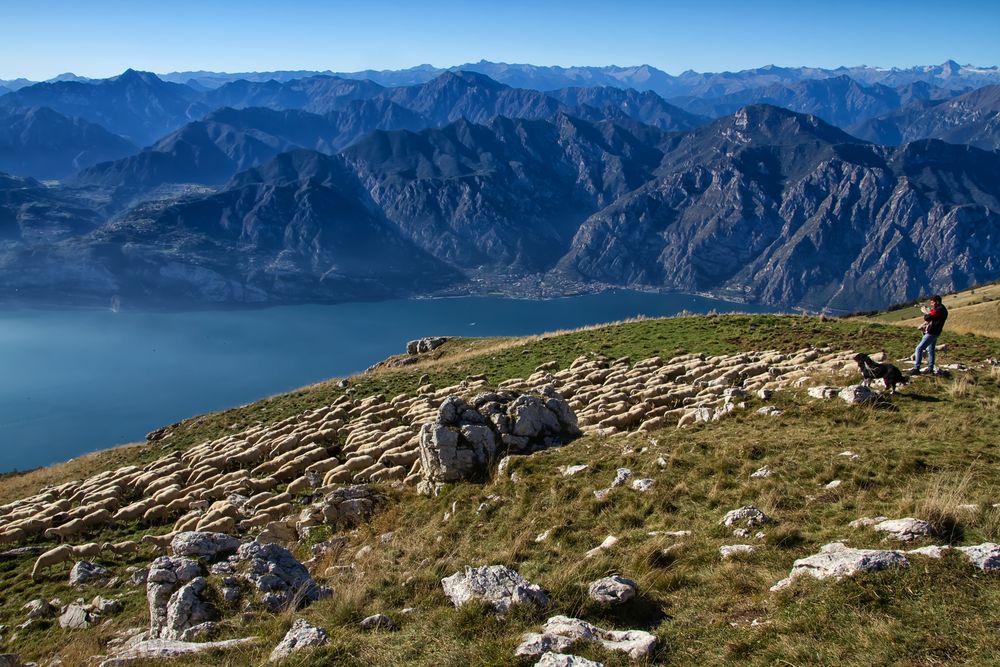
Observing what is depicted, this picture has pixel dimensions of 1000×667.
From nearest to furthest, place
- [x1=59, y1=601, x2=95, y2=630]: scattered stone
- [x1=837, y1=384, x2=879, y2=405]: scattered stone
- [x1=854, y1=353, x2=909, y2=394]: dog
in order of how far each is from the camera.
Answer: [x1=59, y1=601, x2=95, y2=630]: scattered stone < [x1=837, y1=384, x2=879, y2=405]: scattered stone < [x1=854, y1=353, x2=909, y2=394]: dog

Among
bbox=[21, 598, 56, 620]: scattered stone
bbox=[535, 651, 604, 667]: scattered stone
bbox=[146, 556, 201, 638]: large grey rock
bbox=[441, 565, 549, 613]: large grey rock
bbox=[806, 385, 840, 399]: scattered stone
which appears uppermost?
bbox=[535, 651, 604, 667]: scattered stone

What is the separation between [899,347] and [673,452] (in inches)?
Result: 832

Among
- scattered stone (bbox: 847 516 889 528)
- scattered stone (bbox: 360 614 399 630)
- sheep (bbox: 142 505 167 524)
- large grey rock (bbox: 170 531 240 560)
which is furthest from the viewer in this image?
sheep (bbox: 142 505 167 524)

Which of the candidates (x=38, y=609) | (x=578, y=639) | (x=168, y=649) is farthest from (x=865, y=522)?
(x=38, y=609)

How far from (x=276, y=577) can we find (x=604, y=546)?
6.69 meters

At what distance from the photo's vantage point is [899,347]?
31531 mm

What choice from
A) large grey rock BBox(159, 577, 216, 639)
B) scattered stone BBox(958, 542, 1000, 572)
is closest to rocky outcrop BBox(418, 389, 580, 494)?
large grey rock BBox(159, 577, 216, 639)

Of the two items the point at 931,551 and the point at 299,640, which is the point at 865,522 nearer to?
the point at 931,551

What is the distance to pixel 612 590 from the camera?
10203mm

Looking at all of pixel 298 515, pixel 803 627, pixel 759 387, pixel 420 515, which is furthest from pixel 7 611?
pixel 759 387

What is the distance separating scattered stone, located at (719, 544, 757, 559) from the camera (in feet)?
36.8

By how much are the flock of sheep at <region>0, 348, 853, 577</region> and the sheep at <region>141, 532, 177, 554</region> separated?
0.04 metres

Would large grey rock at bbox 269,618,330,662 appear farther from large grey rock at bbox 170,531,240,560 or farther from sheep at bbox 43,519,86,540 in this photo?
sheep at bbox 43,519,86,540

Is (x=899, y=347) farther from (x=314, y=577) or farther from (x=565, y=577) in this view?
(x=314, y=577)
